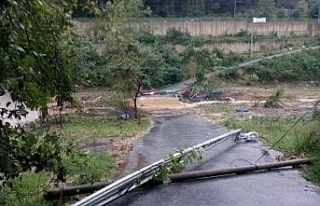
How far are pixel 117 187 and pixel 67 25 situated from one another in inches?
204

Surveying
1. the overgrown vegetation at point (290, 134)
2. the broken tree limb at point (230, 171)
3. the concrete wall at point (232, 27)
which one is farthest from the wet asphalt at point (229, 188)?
the concrete wall at point (232, 27)

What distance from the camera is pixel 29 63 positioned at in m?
2.72

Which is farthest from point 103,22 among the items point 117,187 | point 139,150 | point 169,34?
point 169,34

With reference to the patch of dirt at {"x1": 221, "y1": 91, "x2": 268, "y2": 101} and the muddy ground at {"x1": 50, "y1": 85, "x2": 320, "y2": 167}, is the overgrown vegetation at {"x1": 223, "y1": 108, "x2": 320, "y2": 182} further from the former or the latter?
the patch of dirt at {"x1": 221, "y1": 91, "x2": 268, "y2": 101}

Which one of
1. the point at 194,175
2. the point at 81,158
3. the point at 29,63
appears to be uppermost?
the point at 29,63

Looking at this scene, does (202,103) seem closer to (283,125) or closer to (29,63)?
(283,125)

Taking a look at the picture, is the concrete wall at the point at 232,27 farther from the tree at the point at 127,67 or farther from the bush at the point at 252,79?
the tree at the point at 127,67

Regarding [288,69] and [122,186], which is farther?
[288,69]

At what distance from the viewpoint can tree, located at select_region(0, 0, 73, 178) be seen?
8.75 feet

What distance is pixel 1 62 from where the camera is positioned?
277cm

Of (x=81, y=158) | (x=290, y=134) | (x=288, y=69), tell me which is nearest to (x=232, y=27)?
(x=288, y=69)

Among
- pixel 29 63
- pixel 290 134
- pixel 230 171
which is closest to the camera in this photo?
pixel 29 63

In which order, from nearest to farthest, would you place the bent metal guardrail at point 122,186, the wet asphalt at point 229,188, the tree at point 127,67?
the bent metal guardrail at point 122,186
the wet asphalt at point 229,188
the tree at point 127,67

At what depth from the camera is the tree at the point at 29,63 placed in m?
2.67
